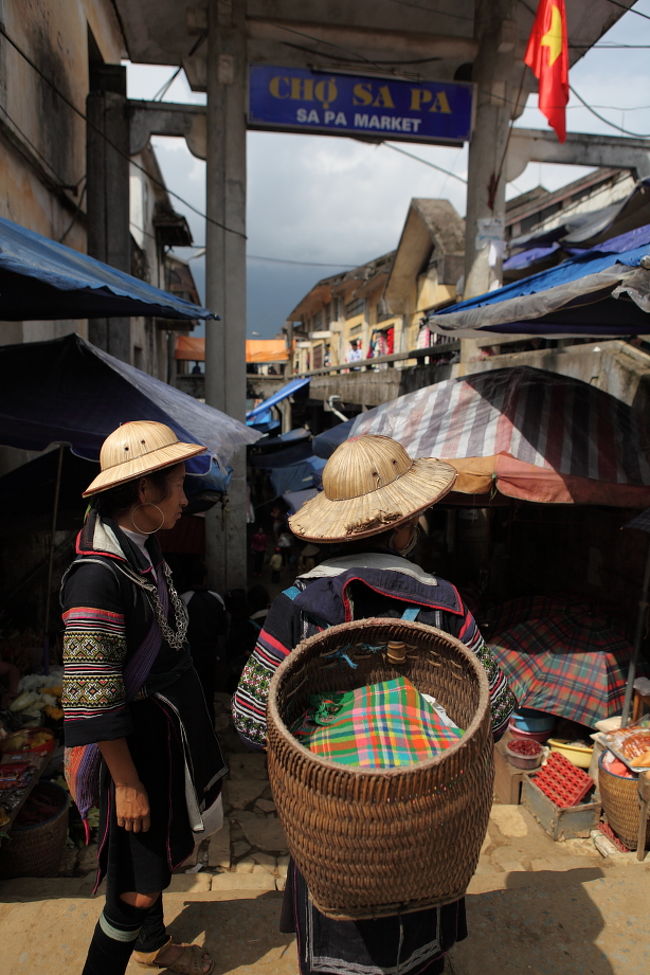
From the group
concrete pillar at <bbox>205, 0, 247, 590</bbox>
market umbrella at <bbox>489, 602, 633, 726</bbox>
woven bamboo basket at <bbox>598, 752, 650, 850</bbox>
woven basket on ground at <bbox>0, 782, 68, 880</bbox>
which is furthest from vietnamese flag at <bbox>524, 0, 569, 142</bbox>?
woven basket on ground at <bbox>0, 782, 68, 880</bbox>

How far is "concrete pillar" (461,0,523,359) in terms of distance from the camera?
9.53m

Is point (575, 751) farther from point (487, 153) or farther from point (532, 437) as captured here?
point (487, 153)

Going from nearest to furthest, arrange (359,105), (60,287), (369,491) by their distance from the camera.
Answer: (369,491) → (60,287) → (359,105)

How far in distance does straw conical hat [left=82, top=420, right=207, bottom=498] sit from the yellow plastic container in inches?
166

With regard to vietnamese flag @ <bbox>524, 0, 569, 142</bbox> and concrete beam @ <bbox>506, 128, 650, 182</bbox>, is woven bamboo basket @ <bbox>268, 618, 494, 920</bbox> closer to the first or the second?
vietnamese flag @ <bbox>524, 0, 569, 142</bbox>

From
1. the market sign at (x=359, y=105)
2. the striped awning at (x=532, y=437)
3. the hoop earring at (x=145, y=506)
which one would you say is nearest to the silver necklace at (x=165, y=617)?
the hoop earring at (x=145, y=506)

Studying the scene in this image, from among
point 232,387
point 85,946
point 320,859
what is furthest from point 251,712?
point 232,387

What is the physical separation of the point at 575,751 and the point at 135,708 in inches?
162

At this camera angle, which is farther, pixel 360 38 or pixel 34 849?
pixel 360 38

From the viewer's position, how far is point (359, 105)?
30.9 ft

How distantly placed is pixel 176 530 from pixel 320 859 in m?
8.96

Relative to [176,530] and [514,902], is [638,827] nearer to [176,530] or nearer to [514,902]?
[514,902]

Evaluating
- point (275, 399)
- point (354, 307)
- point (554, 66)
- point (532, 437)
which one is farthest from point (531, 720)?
point (354, 307)

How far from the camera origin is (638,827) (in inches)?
151
